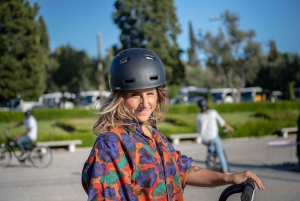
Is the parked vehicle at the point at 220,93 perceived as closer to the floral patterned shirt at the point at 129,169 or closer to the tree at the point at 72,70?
the tree at the point at 72,70

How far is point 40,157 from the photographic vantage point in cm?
1160

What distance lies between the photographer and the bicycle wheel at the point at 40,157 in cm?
1151

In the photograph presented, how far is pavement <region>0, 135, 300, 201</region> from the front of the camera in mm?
6973

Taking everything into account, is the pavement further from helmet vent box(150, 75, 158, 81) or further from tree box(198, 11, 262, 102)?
tree box(198, 11, 262, 102)

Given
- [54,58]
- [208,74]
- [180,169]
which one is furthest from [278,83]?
A: [180,169]

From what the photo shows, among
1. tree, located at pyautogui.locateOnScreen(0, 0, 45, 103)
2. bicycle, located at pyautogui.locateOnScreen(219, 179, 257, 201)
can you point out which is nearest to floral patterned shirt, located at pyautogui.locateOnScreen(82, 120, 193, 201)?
bicycle, located at pyautogui.locateOnScreen(219, 179, 257, 201)

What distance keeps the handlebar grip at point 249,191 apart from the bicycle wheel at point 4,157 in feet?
35.6

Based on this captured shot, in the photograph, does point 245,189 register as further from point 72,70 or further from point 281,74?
point 281,74

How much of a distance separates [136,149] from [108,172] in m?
0.19

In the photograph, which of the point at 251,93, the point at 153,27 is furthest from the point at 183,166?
the point at 251,93

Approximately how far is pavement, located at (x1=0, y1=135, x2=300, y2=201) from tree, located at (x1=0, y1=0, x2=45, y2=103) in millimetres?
18805

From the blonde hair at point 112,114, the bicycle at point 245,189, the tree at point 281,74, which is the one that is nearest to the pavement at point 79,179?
the bicycle at point 245,189

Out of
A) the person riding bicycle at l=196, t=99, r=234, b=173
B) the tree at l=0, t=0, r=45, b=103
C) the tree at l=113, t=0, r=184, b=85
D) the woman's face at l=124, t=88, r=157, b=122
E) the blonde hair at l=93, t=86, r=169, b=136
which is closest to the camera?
the blonde hair at l=93, t=86, r=169, b=136

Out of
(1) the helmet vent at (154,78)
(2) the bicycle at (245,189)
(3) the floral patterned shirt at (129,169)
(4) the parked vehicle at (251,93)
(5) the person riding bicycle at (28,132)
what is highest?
(1) the helmet vent at (154,78)
